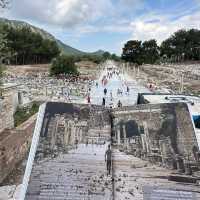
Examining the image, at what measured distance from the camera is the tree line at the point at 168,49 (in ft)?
244

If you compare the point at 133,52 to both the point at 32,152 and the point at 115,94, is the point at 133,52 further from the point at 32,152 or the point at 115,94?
the point at 32,152

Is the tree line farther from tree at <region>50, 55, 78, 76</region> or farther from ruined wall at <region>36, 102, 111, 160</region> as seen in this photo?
ruined wall at <region>36, 102, 111, 160</region>

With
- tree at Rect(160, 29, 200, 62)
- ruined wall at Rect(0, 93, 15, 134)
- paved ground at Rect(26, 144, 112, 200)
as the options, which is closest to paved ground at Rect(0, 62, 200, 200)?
paved ground at Rect(26, 144, 112, 200)

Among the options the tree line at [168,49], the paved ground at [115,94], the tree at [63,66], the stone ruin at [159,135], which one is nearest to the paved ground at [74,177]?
the stone ruin at [159,135]

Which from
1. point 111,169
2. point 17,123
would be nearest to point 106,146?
point 111,169

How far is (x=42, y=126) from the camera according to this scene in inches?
146

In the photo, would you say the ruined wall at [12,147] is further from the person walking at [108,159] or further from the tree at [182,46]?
the tree at [182,46]

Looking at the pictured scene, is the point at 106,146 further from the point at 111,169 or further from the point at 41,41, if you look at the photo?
the point at 41,41

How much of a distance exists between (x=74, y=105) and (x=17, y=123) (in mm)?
12584

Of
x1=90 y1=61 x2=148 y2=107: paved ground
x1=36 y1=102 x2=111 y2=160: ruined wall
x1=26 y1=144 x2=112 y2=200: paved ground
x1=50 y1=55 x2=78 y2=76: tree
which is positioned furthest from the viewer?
x1=50 y1=55 x2=78 y2=76: tree

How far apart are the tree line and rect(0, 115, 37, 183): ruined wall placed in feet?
201

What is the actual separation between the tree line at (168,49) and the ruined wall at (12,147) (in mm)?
61396

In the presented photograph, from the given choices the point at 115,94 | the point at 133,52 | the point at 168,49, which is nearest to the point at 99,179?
the point at 115,94

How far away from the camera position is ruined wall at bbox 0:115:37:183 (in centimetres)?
1136
